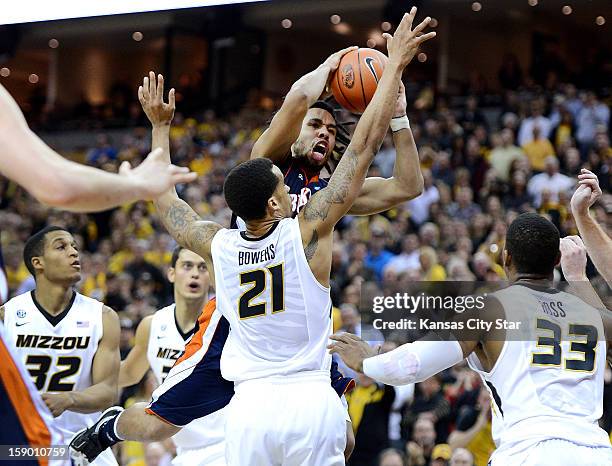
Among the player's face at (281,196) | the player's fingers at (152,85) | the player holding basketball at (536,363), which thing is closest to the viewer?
the player holding basketball at (536,363)

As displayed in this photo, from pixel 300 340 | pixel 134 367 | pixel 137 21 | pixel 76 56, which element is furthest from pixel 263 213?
pixel 76 56

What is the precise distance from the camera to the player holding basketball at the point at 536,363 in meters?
4.31

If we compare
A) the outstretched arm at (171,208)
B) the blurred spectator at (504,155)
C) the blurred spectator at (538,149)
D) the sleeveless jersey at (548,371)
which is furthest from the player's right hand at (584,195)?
the blurred spectator at (538,149)

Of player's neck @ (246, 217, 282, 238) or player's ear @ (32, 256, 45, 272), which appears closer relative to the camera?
player's neck @ (246, 217, 282, 238)

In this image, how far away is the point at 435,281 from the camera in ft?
38.6

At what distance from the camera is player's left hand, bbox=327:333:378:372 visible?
15.0 feet

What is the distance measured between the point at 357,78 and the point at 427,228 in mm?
7596

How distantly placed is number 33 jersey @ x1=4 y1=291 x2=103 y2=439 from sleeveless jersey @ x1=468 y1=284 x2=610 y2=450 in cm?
306

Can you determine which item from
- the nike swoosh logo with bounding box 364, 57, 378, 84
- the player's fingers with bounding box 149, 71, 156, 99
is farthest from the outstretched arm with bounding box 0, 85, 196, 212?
the nike swoosh logo with bounding box 364, 57, 378, 84

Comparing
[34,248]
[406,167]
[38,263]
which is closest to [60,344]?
[38,263]

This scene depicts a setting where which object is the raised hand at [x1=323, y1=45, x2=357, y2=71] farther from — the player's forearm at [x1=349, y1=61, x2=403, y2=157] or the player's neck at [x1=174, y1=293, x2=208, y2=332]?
the player's neck at [x1=174, y1=293, x2=208, y2=332]

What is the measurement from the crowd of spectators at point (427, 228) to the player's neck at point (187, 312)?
195 cm

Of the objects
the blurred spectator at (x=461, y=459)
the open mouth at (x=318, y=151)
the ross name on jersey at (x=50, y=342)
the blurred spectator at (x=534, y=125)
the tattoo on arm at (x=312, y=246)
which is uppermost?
the blurred spectator at (x=534, y=125)

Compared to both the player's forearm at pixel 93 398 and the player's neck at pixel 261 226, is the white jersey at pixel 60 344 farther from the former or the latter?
the player's neck at pixel 261 226
